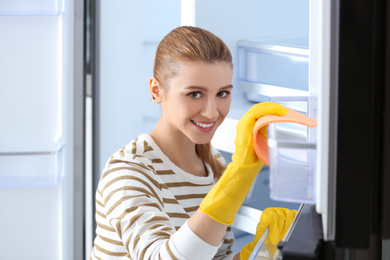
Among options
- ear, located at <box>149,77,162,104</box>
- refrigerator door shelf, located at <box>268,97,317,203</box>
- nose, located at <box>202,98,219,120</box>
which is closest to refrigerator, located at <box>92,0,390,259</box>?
refrigerator door shelf, located at <box>268,97,317,203</box>

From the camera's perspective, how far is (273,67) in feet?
5.07

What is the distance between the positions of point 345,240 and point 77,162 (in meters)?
1.72

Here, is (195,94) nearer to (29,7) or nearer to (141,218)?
(141,218)

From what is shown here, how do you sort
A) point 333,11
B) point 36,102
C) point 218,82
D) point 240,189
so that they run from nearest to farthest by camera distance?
point 333,11, point 240,189, point 218,82, point 36,102

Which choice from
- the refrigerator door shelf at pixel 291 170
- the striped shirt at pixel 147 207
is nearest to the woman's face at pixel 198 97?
the striped shirt at pixel 147 207

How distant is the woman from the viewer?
89 cm

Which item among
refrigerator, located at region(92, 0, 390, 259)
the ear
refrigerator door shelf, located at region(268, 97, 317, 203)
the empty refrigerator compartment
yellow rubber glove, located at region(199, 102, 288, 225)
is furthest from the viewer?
the empty refrigerator compartment

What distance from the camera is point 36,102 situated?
2.03m

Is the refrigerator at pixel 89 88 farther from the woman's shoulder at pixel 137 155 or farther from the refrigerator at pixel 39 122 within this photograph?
the woman's shoulder at pixel 137 155

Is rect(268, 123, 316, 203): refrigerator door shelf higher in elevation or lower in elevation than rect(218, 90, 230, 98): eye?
lower

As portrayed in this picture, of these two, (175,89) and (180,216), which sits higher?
(175,89)

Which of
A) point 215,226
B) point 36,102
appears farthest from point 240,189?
point 36,102

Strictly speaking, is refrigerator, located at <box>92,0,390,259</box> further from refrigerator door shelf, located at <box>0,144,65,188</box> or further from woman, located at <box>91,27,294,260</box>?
refrigerator door shelf, located at <box>0,144,65,188</box>

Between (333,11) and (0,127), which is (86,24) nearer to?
(0,127)
